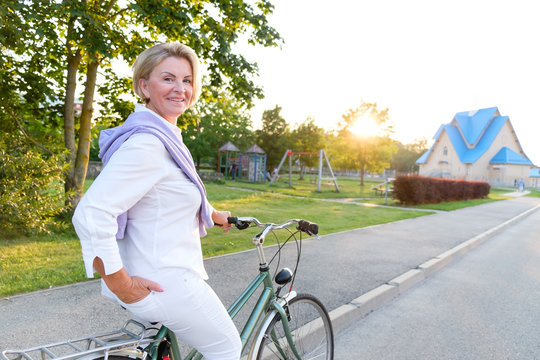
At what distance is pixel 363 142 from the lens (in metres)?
33.0

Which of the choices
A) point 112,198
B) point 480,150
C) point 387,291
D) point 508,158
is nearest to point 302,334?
point 112,198

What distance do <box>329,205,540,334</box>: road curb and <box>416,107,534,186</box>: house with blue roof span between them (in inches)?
1955

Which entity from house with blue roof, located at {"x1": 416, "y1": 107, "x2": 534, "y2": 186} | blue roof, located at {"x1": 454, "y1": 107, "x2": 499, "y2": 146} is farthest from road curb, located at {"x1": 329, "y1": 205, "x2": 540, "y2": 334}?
blue roof, located at {"x1": 454, "y1": 107, "x2": 499, "y2": 146}

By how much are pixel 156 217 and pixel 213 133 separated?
40351 millimetres

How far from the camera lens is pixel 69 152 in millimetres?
7129

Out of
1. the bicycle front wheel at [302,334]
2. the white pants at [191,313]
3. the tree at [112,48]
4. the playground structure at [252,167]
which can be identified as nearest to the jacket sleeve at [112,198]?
the white pants at [191,313]

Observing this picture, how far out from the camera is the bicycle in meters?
1.49

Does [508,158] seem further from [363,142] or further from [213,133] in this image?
[213,133]

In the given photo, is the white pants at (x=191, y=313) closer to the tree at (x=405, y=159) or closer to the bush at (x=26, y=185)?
→ the bush at (x=26, y=185)

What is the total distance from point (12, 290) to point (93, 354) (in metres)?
3.34

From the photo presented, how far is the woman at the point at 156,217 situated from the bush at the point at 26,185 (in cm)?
547

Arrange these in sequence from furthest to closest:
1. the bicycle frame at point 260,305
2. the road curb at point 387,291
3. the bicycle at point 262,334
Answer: the road curb at point 387,291 → the bicycle frame at point 260,305 → the bicycle at point 262,334

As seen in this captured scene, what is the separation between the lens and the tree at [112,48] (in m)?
6.00

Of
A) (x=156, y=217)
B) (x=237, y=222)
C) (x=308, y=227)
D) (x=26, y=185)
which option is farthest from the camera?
(x=26, y=185)
